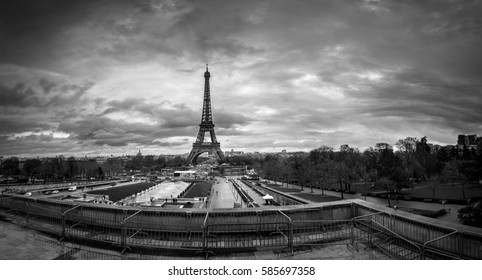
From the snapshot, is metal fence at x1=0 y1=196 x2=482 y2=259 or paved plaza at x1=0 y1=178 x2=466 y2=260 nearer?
paved plaza at x1=0 y1=178 x2=466 y2=260

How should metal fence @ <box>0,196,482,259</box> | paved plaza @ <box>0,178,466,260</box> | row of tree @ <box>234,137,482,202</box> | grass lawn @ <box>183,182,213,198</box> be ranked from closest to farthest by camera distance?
paved plaza @ <box>0,178,466,260</box> → metal fence @ <box>0,196,482,259</box> → row of tree @ <box>234,137,482,202</box> → grass lawn @ <box>183,182,213,198</box>

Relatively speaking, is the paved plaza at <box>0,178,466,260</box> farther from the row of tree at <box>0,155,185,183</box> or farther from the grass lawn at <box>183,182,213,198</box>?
the row of tree at <box>0,155,185,183</box>

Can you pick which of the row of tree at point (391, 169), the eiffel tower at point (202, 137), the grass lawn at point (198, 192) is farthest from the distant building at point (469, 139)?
the eiffel tower at point (202, 137)

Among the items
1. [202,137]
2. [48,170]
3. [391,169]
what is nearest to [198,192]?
[391,169]

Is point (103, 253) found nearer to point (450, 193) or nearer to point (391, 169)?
point (391, 169)

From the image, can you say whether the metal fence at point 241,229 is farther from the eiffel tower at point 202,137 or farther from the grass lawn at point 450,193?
the eiffel tower at point 202,137

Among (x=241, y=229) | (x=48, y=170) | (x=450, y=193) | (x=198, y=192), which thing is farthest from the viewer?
(x=48, y=170)

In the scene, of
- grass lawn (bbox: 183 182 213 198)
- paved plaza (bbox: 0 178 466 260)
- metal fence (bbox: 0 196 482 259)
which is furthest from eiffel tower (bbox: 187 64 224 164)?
paved plaza (bbox: 0 178 466 260)
